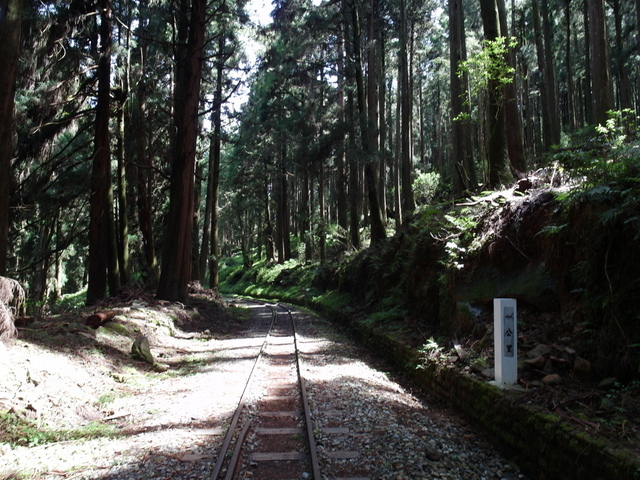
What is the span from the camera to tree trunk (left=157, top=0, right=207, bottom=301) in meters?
14.1

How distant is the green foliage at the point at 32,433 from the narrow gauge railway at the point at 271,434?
158 cm

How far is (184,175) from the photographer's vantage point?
14.3m

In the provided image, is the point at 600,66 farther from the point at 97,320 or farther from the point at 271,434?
the point at 97,320

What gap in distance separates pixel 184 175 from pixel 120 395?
8.55 m

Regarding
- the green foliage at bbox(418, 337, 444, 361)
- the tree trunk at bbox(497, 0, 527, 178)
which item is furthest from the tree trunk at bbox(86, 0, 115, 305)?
the tree trunk at bbox(497, 0, 527, 178)

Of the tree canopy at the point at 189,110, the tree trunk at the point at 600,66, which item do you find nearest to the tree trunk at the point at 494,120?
the tree canopy at the point at 189,110

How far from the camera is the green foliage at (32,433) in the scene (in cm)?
490

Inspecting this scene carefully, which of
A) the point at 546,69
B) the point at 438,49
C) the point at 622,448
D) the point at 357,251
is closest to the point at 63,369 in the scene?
→ the point at 622,448

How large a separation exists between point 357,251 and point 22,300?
50.0 ft

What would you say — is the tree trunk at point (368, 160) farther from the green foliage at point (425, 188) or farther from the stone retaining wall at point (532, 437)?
the stone retaining wall at point (532, 437)

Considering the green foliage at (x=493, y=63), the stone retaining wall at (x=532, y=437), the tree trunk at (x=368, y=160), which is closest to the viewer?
the stone retaining wall at (x=532, y=437)

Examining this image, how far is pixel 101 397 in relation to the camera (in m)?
6.74

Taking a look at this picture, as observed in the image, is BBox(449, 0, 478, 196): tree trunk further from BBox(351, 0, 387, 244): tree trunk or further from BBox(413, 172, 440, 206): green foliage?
BBox(413, 172, 440, 206): green foliage

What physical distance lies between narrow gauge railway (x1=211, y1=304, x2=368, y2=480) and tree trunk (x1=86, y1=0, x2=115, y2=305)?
7.41m
